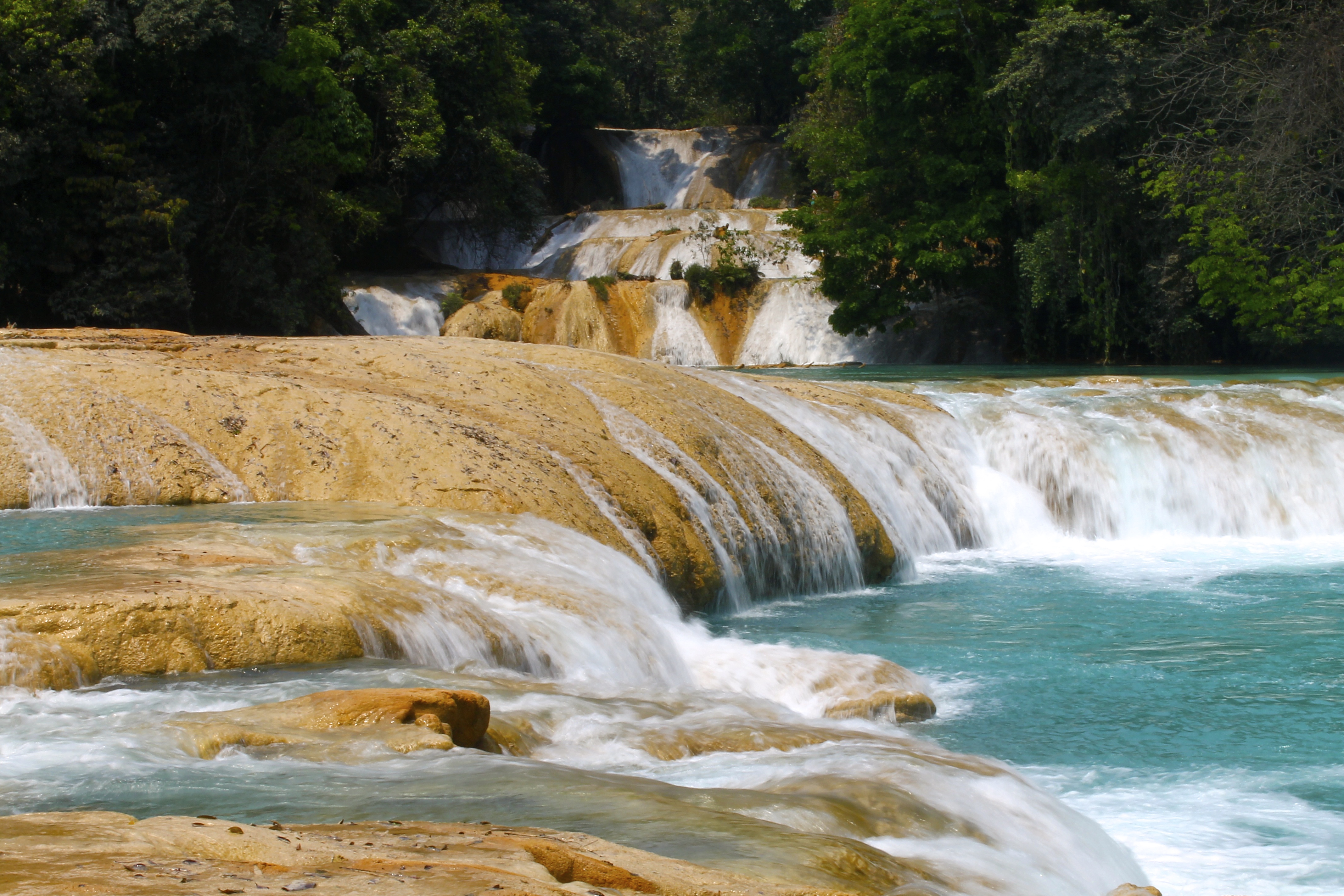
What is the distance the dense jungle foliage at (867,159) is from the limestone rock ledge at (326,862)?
18.7 meters

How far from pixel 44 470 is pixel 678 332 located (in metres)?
18.5

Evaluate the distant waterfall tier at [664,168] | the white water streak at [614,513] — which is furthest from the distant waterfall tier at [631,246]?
the white water streak at [614,513]

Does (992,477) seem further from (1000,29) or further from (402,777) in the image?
(1000,29)

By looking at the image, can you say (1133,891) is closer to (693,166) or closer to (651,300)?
(651,300)

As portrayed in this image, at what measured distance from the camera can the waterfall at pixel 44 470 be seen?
27.3 ft

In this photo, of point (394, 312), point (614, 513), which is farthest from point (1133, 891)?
point (394, 312)

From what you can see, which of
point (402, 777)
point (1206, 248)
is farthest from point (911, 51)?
point (402, 777)

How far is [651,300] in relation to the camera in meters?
26.3

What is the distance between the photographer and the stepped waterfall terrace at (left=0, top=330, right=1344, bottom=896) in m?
4.35

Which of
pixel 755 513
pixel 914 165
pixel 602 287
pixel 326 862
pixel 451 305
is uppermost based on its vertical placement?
pixel 914 165

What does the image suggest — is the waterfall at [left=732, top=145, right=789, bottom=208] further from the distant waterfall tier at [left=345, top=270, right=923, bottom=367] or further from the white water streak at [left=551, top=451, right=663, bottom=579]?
the white water streak at [left=551, top=451, right=663, bottom=579]

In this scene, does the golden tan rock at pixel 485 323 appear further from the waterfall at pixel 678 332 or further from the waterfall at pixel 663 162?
the waterfall at pixel 663 162

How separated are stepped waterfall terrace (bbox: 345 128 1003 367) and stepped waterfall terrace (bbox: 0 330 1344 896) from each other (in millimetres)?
11564

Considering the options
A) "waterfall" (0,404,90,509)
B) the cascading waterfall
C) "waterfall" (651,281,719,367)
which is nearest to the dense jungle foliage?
"waterfall" (651,281,719,367)
